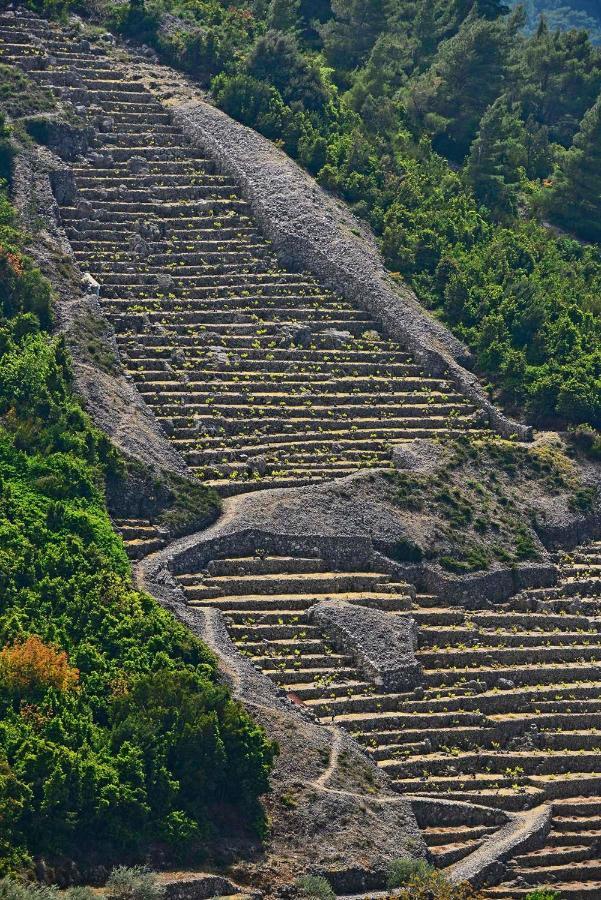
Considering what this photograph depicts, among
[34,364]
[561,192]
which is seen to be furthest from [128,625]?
[561,192]

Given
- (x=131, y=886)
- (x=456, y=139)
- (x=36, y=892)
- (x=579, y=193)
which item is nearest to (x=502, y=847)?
(x=131, y=886)

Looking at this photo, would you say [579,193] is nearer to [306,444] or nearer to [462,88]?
[462,88]

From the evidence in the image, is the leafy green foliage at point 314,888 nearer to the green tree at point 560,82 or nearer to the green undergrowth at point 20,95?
the green undergrowth at point 20,95

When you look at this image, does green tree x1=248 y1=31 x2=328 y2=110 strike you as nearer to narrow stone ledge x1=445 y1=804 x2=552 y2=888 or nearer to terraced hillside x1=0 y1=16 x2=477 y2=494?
terraced hillside x1=0 y1=16 x2=477 y2=494

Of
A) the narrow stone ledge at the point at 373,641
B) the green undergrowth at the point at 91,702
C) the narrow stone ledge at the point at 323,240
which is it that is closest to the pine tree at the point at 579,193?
the narrow stone ledge at the point at 323,240

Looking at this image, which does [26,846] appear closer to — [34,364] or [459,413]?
[34,364]

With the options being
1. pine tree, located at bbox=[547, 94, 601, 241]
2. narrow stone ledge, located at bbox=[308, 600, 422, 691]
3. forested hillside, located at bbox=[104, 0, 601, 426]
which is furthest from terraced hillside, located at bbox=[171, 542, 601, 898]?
pine tree, located at bbox=[547, 94, 601, 241]
